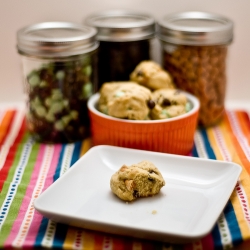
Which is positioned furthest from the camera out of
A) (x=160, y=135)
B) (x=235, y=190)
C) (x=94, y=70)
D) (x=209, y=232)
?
(x=94, y=70)

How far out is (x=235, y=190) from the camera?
80cm

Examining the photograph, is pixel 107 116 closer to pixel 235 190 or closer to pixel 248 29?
pixel 235 190

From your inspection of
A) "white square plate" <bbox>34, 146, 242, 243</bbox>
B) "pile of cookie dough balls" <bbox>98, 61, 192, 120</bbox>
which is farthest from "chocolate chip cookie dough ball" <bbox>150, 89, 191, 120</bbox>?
"white square plate" <bbox>34, 146, 242, 243</bbox>

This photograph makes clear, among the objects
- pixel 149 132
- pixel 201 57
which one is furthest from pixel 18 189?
pixel 201 57

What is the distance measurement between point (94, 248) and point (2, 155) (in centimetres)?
40

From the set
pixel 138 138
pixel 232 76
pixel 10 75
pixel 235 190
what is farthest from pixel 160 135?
pixel 10 75

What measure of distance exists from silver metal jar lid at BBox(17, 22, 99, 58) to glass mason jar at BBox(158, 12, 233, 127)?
182 millimetres

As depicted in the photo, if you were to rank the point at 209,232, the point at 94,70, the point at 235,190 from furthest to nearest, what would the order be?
the point at 94,70 → the point at 235,190 → the point at 209,232

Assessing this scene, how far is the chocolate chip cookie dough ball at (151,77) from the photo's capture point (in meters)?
0.99

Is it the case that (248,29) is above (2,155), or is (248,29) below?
above

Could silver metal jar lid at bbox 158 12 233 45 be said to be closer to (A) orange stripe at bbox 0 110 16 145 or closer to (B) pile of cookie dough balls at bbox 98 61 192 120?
(B) pile of cookie dough balls at bbox 98 61 192 120

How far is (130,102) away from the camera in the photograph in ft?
2.93

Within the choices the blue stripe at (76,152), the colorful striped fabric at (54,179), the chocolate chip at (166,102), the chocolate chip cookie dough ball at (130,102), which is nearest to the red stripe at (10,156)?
the colorful striped fabric at (54,179)

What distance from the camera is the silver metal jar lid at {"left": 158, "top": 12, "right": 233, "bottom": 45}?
3.32 ft
